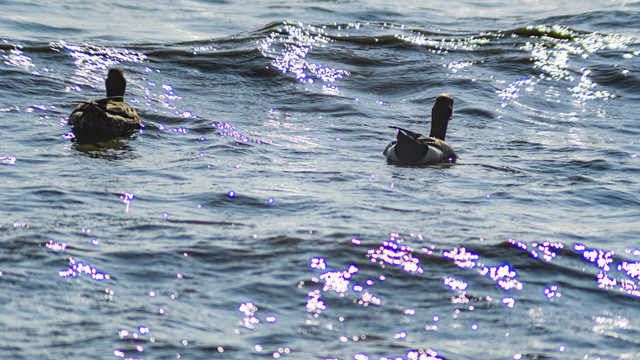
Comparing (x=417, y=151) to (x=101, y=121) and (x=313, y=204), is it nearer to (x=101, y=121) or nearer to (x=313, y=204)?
(x=313, y=204)

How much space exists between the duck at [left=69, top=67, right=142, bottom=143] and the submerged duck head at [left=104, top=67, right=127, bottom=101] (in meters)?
0.73

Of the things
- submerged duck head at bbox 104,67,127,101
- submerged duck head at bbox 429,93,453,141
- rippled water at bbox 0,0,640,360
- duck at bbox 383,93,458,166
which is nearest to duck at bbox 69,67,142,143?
rippled water at bbox 0,0,640,360

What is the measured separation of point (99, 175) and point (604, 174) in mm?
6127

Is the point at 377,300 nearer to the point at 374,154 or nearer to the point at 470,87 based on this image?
the point at 374,154

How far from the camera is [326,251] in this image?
691cm

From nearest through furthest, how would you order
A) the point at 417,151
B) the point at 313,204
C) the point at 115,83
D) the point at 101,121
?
1. the point at 313,204
2. the point at 417,151
3. the point at 101,121
4. the point at 115,83

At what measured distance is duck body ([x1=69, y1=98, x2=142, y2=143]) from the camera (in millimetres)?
11914

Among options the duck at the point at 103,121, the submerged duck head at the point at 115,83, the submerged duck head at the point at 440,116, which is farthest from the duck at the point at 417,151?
the submerged duck head at the point at 115,83

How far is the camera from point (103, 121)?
1204cm

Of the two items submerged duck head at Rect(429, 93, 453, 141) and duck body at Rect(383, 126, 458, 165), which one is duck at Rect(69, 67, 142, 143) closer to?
duck body at Rect(383, 126, 458, 165)

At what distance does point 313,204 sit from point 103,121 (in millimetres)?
4727

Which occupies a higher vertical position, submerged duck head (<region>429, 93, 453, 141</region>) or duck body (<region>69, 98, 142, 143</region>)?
submerged duck head (<region>429, 93, 453, 141</region>)

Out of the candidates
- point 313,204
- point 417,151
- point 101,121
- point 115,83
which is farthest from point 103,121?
point 313,204

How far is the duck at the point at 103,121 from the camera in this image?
1191 cm
